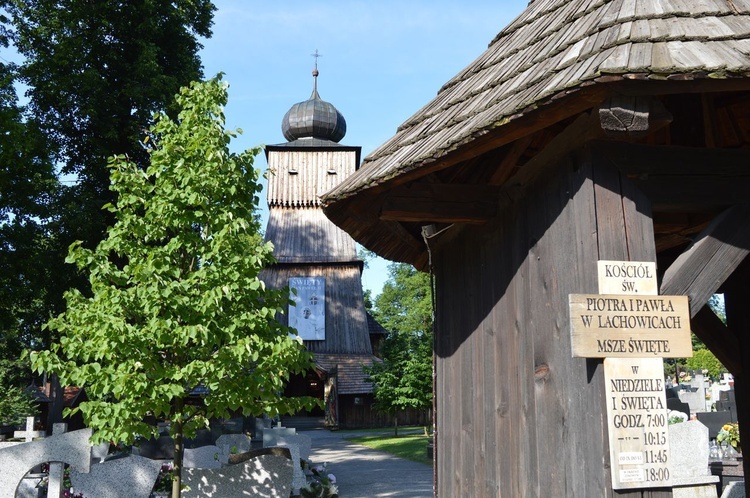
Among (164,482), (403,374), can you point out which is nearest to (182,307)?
(164,482)

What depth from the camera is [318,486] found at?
12.6 metres

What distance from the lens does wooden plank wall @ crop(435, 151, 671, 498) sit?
11.6ft

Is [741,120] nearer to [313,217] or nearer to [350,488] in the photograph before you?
[350,488]

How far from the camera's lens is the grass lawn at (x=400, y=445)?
69.6 ft

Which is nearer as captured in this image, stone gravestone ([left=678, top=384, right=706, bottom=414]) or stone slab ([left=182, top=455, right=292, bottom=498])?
stone slab ([left=182, top=455, right=292, bottom=498])

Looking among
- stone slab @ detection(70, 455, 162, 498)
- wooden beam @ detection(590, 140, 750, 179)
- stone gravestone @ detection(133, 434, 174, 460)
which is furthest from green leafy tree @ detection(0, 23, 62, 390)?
wooden beam @ detection(590, 140, 750, 179)

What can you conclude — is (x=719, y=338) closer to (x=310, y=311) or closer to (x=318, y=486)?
(x=318, y=486)

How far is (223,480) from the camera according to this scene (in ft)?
28.2

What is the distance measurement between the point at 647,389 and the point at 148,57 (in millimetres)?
18439

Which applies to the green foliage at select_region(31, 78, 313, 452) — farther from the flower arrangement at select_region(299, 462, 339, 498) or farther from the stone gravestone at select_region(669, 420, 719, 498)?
the stone gravestone at select_region(669, 420, 719, 498)

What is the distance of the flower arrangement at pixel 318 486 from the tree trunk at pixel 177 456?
3956 millimetres

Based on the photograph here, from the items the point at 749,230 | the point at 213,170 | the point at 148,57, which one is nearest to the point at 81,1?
the point at 148,57

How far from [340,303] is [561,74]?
35617mm

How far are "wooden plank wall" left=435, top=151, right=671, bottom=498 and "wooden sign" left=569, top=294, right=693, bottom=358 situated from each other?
0.43 feet
